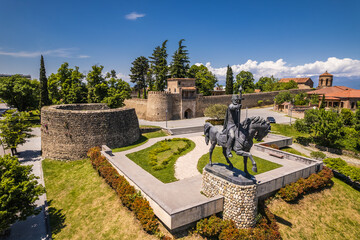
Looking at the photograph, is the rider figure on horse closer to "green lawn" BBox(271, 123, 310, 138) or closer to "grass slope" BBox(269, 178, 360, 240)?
"grass slope" BBox(269, 178, 360, 240)

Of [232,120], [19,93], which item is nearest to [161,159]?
[232,120]

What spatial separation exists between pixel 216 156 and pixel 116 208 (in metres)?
9.55

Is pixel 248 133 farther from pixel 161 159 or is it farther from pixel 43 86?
pixel 43 86

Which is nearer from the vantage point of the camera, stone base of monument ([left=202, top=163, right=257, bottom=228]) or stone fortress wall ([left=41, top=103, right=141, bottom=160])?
stone base of monument ([left=202, top=163, right=257, bottom=228])

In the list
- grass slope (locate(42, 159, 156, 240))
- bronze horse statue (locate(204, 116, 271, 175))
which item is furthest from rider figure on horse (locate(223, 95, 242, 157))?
grass slope (locate(42, 159, 156, 240))

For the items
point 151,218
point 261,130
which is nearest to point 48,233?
point 151,218

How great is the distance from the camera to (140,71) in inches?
2053

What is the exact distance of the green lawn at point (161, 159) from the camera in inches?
595

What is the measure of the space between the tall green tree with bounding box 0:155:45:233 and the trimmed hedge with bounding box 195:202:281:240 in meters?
9.73

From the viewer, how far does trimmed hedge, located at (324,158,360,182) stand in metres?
16.4

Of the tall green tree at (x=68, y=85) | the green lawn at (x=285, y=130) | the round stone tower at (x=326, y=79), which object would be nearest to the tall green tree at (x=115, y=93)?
the tall green tree at (x=68, y=85)

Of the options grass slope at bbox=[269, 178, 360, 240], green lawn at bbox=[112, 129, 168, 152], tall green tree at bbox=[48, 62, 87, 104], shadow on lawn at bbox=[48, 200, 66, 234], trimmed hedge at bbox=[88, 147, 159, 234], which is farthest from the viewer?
tall green tree at bbox=[48, 62, 87, 104]

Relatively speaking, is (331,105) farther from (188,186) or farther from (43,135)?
(43,135)

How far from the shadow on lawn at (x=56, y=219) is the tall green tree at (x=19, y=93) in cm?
2987
